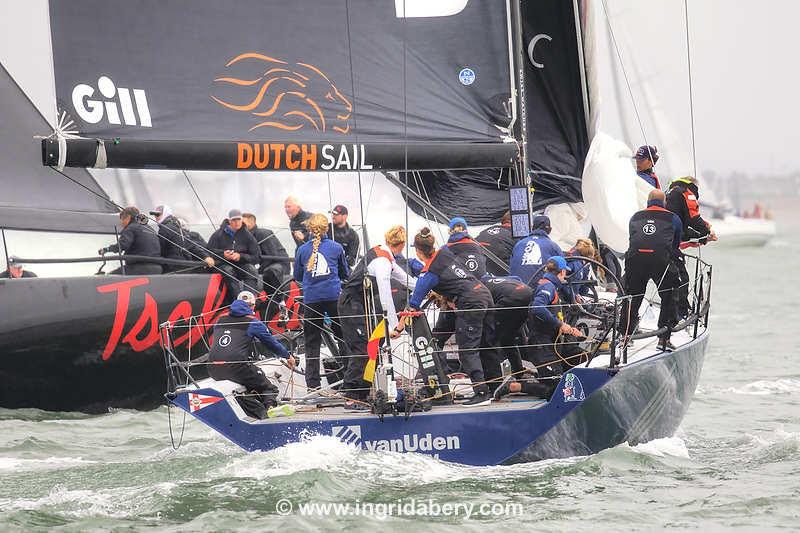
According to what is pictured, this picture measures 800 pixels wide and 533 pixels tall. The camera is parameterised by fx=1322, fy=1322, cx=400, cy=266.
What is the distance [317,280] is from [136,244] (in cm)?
358

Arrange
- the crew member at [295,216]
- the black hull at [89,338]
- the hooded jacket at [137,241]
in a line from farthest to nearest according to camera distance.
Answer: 1. the hooded jacket at [137,241]
2. the crew member at [295,216]
3. the black hull at [89,338]

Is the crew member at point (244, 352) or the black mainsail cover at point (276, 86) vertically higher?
the black mainsail cover at point (276, 86)

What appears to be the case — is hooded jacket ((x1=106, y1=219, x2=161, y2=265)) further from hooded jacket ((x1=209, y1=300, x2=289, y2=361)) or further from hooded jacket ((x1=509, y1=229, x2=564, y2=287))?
hooded jacket ((x1=509, y1=229, x2=564, y2=287))

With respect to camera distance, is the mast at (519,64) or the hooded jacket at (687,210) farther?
the mast at (519,64)

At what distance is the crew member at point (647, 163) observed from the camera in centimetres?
1030

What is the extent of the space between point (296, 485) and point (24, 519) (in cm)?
155

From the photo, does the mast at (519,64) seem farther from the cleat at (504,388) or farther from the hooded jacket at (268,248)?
the hooded jacket at (268,248)

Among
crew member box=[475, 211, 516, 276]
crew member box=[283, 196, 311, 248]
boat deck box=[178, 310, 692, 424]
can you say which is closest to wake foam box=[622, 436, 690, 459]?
boat deck box=[178, 310, 692, 424]

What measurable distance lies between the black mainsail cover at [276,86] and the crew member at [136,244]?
3.30 metres

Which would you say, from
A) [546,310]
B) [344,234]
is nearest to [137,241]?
[344,234]

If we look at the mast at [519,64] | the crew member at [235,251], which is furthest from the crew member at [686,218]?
the crew member at [235,251]

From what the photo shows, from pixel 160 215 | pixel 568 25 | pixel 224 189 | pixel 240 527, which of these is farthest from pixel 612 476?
pixel 224 189

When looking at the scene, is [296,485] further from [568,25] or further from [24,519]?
[568,25]

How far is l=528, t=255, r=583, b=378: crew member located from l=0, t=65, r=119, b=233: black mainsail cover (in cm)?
524
